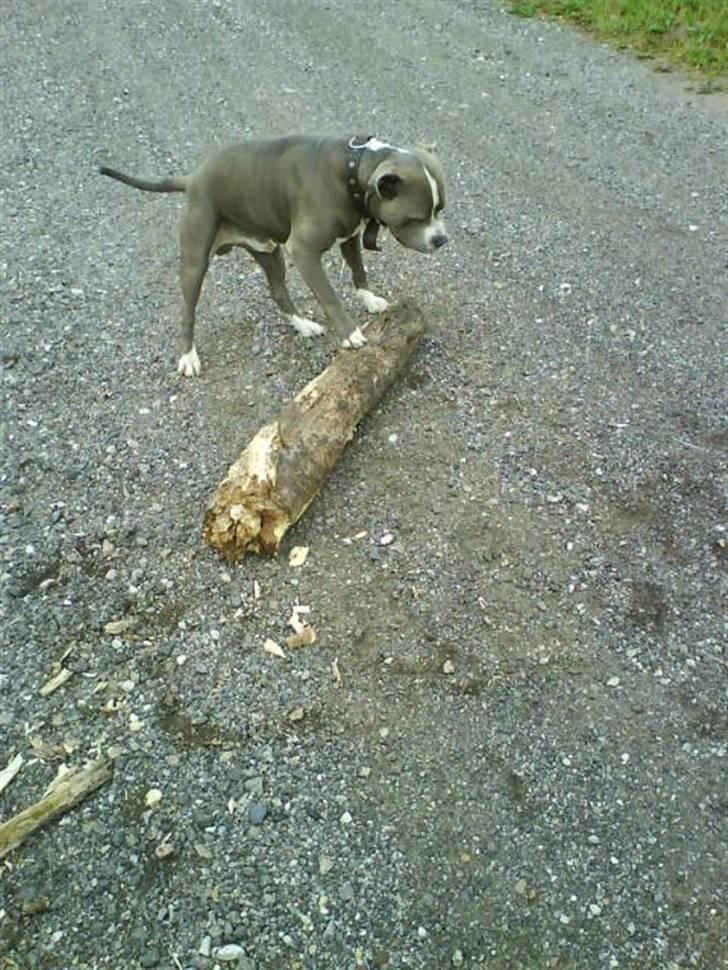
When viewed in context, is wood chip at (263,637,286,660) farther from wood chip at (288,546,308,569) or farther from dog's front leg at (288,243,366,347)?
dog's front leg at (288,243,366,347)

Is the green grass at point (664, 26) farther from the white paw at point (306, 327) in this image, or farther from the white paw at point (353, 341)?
the white paw at point (353, 341)

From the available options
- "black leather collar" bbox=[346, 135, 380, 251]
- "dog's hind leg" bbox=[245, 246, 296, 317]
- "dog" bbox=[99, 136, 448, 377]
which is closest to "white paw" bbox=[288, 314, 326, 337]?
"dog's hind leg" bbox=[245, 246, 296, 317]

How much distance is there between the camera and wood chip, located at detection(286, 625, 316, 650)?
12.1 feet

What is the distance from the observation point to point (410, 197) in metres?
4.19

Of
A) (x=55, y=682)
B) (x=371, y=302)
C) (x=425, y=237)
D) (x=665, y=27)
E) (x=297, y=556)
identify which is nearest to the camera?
(x=55, y=682)

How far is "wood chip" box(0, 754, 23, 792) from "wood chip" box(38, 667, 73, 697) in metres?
0.27

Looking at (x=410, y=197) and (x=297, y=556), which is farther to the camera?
(x=410, y=197)

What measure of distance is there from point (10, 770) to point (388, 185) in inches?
107

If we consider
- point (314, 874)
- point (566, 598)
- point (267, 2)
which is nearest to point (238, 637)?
point (314, 874)

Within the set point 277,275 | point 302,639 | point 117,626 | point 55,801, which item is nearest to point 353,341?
point 277,275

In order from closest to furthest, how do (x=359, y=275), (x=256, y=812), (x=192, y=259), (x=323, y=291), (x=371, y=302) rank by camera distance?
(x=256, y=812) < (x=323, y=291) < (x=192, y=259) < (x=359, y=275) < (x=371, y=302)

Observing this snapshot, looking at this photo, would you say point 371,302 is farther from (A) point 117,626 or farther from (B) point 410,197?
(A) point 117,626

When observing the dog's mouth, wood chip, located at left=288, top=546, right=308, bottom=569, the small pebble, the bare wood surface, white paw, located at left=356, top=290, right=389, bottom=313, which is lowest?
the bare wood surface

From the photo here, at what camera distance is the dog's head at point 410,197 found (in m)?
4.12
